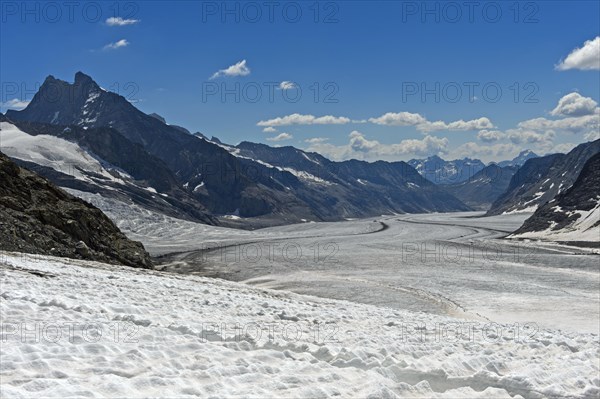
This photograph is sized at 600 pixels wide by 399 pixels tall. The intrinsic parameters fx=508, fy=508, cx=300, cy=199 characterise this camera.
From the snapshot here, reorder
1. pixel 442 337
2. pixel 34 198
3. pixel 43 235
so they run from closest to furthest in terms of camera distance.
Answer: pixel 442 337, pixel 43 235, pixel 34 198

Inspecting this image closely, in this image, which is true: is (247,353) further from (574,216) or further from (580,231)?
(574,216)

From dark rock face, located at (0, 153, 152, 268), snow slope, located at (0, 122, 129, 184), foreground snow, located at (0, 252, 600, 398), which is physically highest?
snow slope, located at (0, 122, 129, 184)

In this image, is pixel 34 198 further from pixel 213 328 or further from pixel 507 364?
pixel 507 364

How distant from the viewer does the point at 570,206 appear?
4466 inches

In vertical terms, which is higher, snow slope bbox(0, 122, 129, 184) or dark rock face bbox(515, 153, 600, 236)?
snow slope bbox(0, 122, 129, 184)

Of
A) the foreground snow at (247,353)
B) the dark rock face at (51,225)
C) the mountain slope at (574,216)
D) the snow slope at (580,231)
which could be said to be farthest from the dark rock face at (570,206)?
the foreground snow at (247,353)

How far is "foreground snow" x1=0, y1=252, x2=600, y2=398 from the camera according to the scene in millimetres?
9906

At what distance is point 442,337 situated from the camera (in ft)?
55.9

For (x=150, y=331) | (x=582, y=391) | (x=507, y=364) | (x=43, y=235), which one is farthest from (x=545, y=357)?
(x=43, y=235)

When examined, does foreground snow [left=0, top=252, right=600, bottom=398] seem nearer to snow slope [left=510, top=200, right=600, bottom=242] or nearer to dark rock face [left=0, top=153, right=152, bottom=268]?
dark rock face [left=0, top=153, right=152, bottom=268]

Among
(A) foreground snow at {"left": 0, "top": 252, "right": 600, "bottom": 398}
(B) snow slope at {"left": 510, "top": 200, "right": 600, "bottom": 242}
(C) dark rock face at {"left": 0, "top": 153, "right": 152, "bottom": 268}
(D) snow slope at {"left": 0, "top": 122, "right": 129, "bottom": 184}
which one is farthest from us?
(D) snow slope at {"left": 0, "top": 122, "right": 129, "bottom": 184}

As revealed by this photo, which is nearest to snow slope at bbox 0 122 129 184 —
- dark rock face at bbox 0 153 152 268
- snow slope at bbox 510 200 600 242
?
dark rock face at bbox 0 153 152 268

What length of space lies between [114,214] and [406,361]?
123665 mm

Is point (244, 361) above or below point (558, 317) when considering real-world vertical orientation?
above
